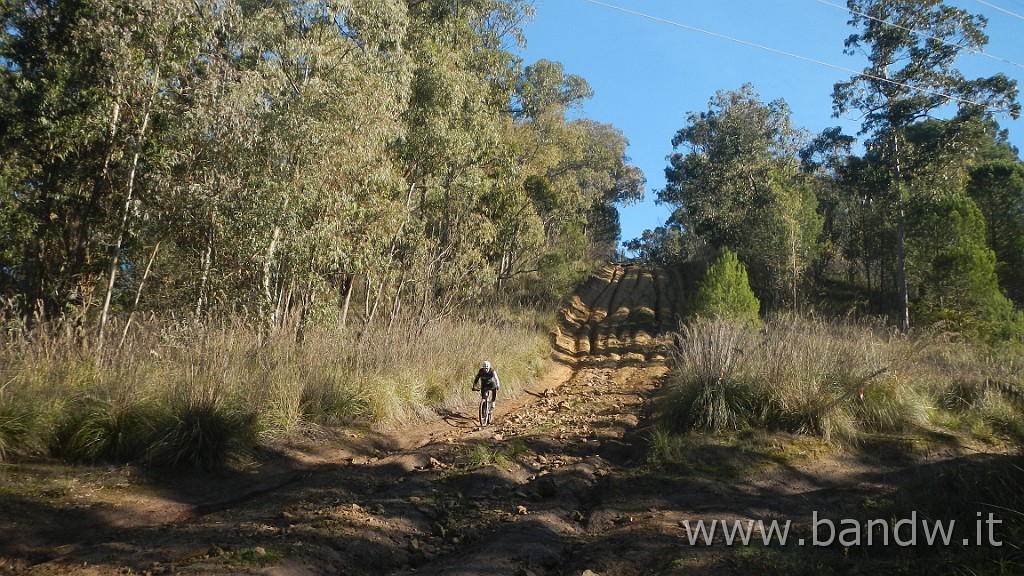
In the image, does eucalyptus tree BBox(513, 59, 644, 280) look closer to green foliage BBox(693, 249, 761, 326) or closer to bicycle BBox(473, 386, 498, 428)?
green foliage BBox(693, 249, 761, 326)

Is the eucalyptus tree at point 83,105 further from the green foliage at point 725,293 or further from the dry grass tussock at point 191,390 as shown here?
the green foliage at point 725,293

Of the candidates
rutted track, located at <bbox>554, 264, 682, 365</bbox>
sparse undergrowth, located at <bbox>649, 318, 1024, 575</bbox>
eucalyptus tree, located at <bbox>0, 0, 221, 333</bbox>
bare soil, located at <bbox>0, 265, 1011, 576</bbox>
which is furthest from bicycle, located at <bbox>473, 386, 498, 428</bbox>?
rutted track, located at <bbox>554, 264, 682, 365</bbox>

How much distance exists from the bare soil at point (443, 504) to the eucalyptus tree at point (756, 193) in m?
21.7

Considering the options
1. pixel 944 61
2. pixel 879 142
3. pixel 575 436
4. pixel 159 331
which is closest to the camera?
pixel 159 331

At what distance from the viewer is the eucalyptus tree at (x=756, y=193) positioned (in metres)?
29.5

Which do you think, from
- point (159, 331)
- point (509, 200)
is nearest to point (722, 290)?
point (509, 200)

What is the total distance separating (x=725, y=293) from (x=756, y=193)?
16349 millimetres

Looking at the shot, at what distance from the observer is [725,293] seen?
21531 mm

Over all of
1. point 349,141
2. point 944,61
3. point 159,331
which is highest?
point 944,61

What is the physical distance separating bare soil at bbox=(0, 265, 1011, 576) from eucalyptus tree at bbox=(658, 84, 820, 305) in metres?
21.7

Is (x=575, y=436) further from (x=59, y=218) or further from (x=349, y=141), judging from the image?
(x=59, y=218)

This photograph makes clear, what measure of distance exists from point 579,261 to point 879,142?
57.4 feet

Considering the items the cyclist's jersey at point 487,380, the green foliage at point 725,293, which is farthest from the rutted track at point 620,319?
the cyclist's jersey at point 487,380

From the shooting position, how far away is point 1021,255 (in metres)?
28.7
